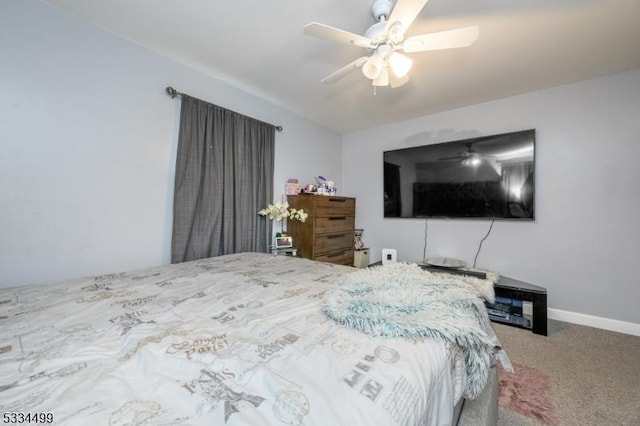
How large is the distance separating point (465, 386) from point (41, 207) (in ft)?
7.72

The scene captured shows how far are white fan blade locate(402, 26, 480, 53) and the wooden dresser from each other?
166cm

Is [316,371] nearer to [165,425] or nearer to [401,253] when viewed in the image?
[165,425]

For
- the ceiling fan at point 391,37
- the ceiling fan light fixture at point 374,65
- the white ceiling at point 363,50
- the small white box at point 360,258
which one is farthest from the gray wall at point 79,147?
the small white box at point 360,258

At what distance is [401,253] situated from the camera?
10.8 feet

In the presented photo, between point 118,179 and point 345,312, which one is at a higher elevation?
point 118,179

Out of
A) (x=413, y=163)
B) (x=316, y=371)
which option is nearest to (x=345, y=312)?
(x=316, y=371)

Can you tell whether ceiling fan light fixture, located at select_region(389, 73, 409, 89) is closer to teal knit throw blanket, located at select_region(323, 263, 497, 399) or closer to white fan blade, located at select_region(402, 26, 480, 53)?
white fan blade, located at select_region(402, 26, 480, 53)

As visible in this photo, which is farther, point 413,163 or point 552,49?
point 413,163

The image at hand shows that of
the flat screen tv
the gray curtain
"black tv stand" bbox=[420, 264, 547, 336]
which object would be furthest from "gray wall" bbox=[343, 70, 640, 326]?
the gray curtain

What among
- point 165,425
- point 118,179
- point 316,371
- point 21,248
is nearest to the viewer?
point 165,425

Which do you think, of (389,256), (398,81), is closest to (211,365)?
(398,81)

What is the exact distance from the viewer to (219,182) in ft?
7.38

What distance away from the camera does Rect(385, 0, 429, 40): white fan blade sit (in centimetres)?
115

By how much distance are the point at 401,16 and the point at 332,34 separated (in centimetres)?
36
